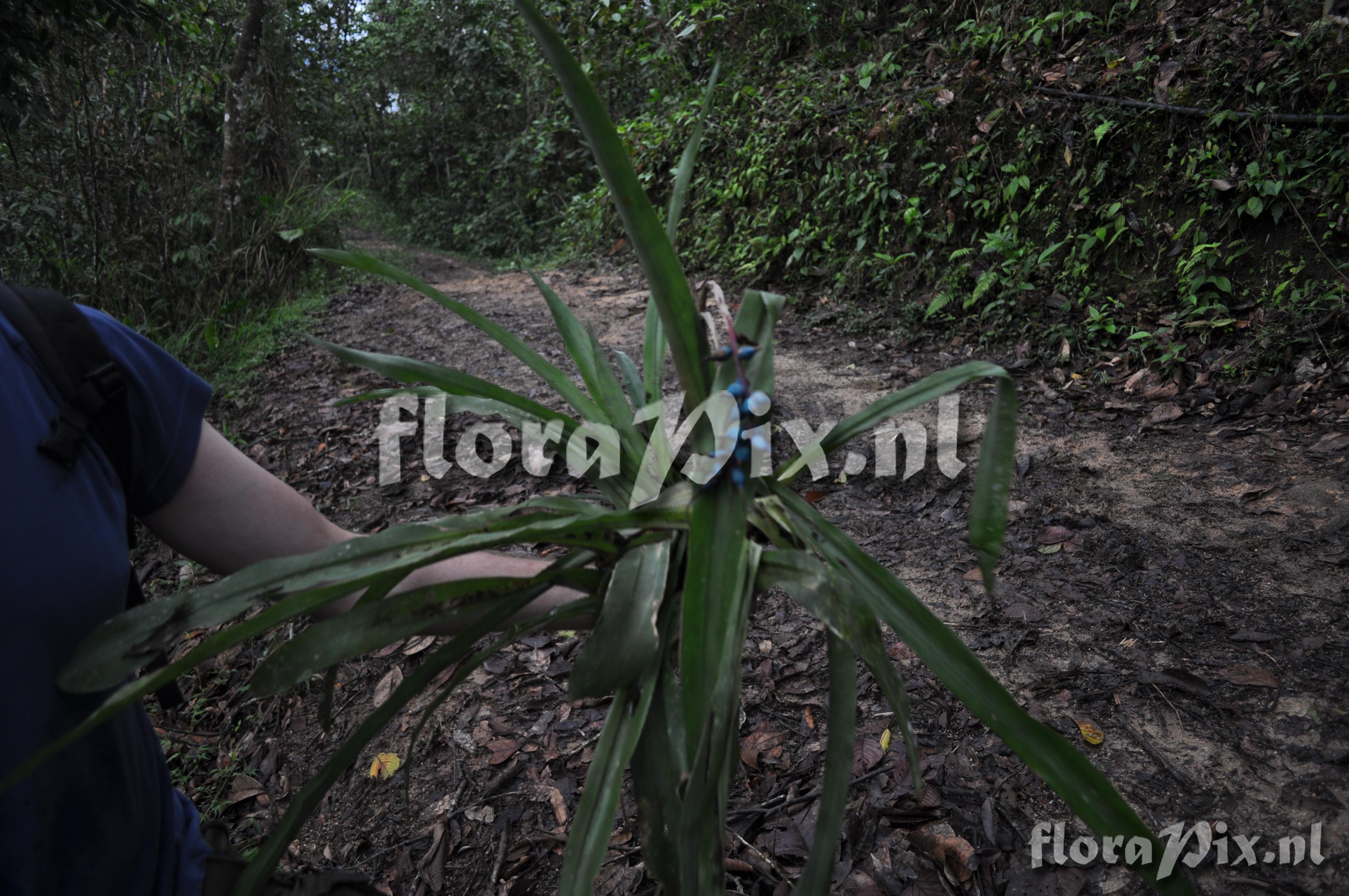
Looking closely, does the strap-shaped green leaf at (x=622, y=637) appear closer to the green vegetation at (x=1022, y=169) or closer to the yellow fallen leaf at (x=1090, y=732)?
the yellow fallen leaf at (x=1090, y=732)

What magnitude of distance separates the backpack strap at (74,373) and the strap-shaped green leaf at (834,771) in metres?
0.83

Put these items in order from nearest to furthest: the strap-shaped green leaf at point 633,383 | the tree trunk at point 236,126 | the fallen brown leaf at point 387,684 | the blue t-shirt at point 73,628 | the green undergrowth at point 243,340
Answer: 1. the blue t-shirt at point 73,628
2. the strap-shaped green leaf at point 633,383
3. the fallen brown leaf at point 387,684
4. the green undergrowth at point 243,340
5. the tree trunk at point 236,126

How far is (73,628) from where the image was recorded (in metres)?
0.84

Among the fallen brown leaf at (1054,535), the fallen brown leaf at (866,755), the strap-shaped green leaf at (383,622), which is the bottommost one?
the fallen brown leaf at (866,755)

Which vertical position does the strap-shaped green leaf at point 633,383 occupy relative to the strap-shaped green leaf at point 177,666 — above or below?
above

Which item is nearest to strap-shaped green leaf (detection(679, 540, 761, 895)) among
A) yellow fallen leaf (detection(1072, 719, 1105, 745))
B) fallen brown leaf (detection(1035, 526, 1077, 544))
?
yellow fallen leaf (detection(1072, 719, 1105, 745))

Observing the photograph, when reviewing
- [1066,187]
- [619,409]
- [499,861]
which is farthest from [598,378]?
[1066,187]

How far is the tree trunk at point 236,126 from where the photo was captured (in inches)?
210

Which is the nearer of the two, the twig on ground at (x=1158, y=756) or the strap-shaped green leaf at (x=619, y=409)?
the strap-shaped green leaf at (x=619, y=409)

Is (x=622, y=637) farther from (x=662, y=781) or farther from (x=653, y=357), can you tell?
(x=653, y=357)

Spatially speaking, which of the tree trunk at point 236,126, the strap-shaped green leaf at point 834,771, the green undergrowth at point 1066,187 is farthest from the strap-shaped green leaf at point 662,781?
the tree trunk at point 236,126

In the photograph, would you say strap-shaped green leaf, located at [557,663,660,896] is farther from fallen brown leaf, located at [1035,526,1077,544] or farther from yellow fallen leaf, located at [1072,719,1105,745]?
fallen brown leaf, located at [1035,526,1077,544]

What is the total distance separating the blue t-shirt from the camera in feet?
2.63

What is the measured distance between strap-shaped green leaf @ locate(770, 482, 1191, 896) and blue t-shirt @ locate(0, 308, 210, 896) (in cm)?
85
